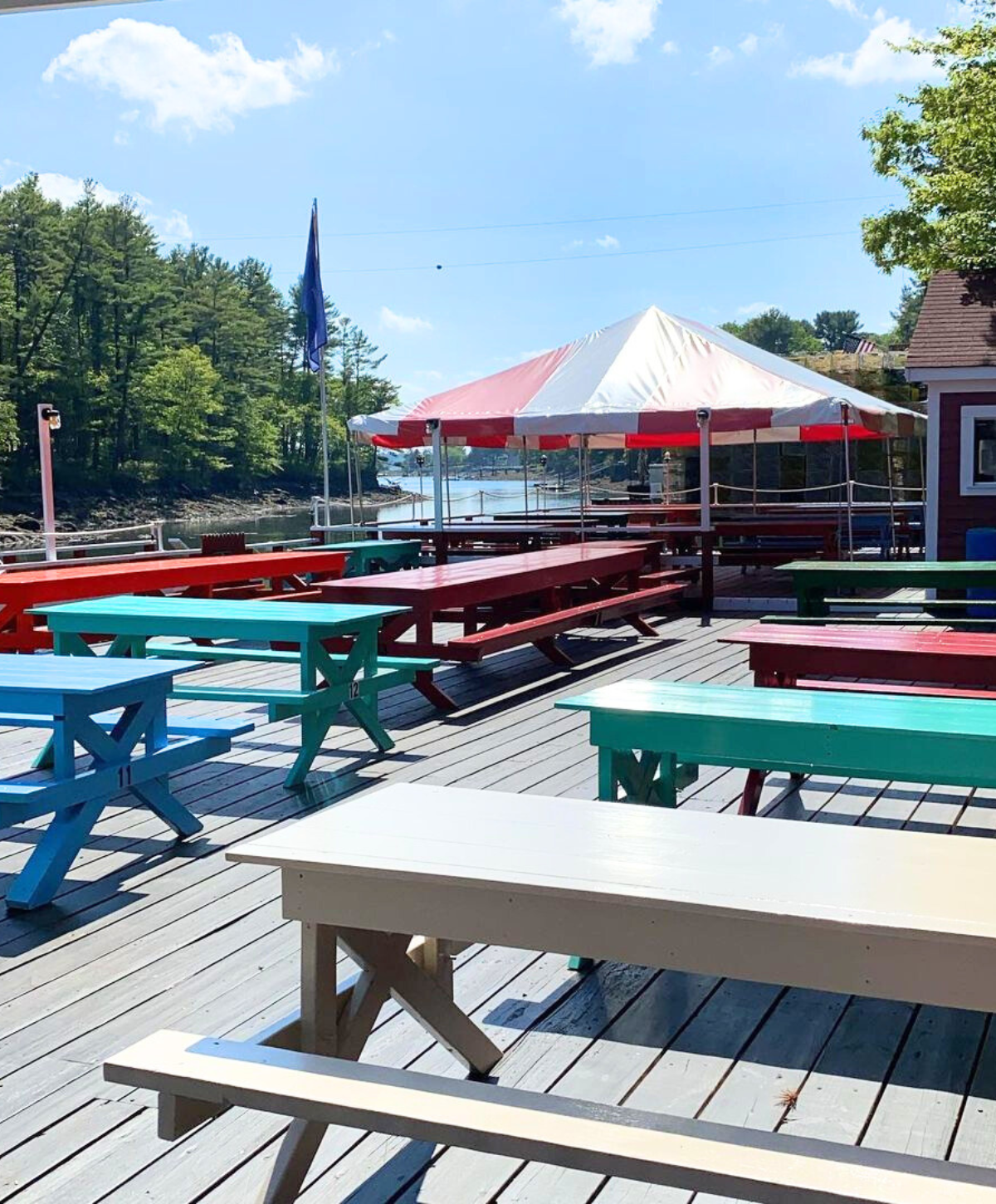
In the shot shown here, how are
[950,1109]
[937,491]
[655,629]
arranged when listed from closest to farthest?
1. [950,1109]
2. [655,629]
3. [937,491]

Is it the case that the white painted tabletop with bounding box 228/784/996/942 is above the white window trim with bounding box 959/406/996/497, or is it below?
below

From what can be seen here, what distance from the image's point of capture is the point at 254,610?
5.64 meters

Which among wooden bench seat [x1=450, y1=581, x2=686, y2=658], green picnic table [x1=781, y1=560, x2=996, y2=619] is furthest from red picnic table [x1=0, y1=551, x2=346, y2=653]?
green picnic table [x1=781, y1=560, x2=996, y2=619]

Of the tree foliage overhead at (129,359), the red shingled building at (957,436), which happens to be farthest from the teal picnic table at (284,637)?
the tree foliage overhead at (129,359)

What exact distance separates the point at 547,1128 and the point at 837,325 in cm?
13677

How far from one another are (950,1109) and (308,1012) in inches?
49.9

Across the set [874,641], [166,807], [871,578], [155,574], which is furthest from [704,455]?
[166,807]

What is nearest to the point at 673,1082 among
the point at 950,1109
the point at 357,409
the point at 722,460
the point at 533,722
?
the point at 950,1109

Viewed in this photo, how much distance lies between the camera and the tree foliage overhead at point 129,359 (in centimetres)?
6291

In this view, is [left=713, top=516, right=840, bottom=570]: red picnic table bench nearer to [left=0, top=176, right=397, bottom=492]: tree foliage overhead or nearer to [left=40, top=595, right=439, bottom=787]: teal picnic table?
[left=40, top=595, right=439, bottom=787]: teal picnic table

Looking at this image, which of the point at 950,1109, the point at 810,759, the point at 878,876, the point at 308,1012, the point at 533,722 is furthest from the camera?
the point at 533,722

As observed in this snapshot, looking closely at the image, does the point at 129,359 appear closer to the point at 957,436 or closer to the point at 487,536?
the point at 487,536

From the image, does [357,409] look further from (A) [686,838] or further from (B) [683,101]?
(A) [686,838]

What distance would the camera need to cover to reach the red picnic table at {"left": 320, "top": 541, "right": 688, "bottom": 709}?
691cm
